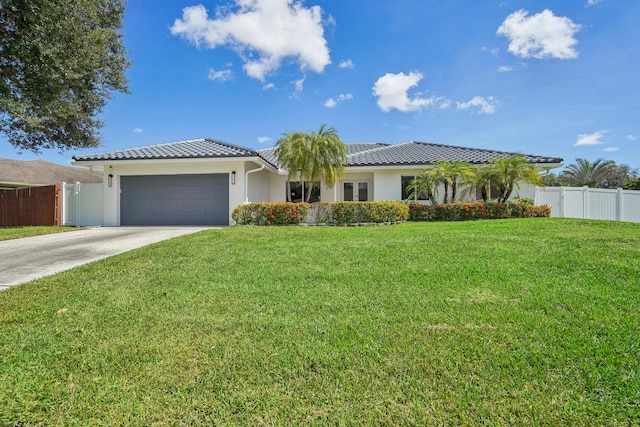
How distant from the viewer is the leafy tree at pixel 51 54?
8.90 metres

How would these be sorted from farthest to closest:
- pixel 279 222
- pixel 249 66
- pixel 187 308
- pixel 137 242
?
pixel 249 66 < pixel 279 222 < pixel 137 242 < pixel 187 308

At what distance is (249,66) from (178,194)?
755cm

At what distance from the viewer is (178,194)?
47.1 ft

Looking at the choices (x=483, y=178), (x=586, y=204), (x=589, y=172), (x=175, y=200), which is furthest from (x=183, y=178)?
(x=589, y=172)

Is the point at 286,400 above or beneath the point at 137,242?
beneath

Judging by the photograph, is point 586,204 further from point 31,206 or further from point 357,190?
point 31,206

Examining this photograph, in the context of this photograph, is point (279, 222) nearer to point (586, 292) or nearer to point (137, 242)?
point (137, 242)

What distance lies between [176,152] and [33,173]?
24.6 metres

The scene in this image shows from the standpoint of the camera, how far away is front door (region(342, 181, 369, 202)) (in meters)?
18.1

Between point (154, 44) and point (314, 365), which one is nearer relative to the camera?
point (314, 365)

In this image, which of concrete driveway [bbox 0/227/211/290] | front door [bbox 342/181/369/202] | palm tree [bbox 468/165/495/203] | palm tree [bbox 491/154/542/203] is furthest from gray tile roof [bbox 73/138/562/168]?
concrete driveway [bbox 0/227/211/290]

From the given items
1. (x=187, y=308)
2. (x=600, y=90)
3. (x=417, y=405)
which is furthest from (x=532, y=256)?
(x=600, y=90)

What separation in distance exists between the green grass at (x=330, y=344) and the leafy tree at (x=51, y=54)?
7724 millimetres

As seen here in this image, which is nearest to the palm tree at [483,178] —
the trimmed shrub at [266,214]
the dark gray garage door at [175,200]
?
the trimmed shrub at [266,214]
